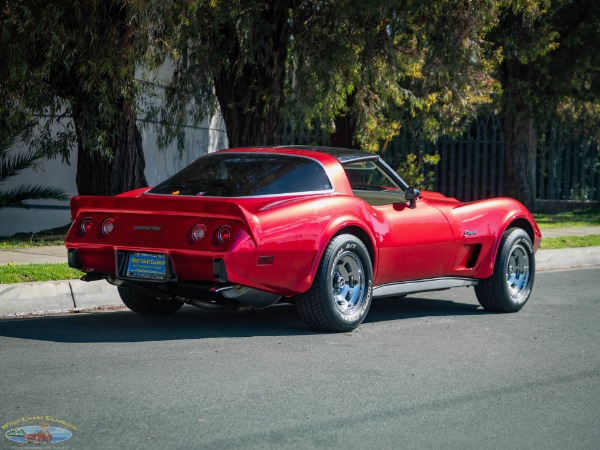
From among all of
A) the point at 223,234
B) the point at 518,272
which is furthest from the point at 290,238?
the point at 518,272

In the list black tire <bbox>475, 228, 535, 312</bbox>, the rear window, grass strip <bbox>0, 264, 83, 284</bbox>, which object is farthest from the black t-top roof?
grass strip <bbox>0, 264, 83, 284</bbox>

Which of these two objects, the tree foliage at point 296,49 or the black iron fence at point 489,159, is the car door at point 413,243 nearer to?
the tree foliage at point 296,49

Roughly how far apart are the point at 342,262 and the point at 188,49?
7.41 meters

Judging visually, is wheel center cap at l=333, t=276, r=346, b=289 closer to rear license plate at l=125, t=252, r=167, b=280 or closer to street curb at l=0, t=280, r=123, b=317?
rear license plate at l=125, t=252, r=167, b=280

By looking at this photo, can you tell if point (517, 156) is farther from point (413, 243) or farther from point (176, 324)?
point (176, 324)

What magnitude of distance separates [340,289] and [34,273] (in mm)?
3284

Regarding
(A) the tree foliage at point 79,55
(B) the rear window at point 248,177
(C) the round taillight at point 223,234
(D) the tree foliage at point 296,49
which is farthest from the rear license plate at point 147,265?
(D) the tree foliage at point 296,49

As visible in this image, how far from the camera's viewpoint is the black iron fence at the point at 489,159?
23.2 metres

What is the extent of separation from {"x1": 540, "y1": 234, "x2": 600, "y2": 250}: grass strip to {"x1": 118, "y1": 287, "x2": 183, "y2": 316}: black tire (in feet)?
24.1

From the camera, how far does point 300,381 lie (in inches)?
232

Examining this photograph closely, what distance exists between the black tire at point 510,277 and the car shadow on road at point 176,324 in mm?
236

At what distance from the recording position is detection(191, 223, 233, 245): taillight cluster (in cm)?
695

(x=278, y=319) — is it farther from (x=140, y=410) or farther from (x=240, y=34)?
(x=240, y=34)

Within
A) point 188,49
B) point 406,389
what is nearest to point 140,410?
point 406,389
